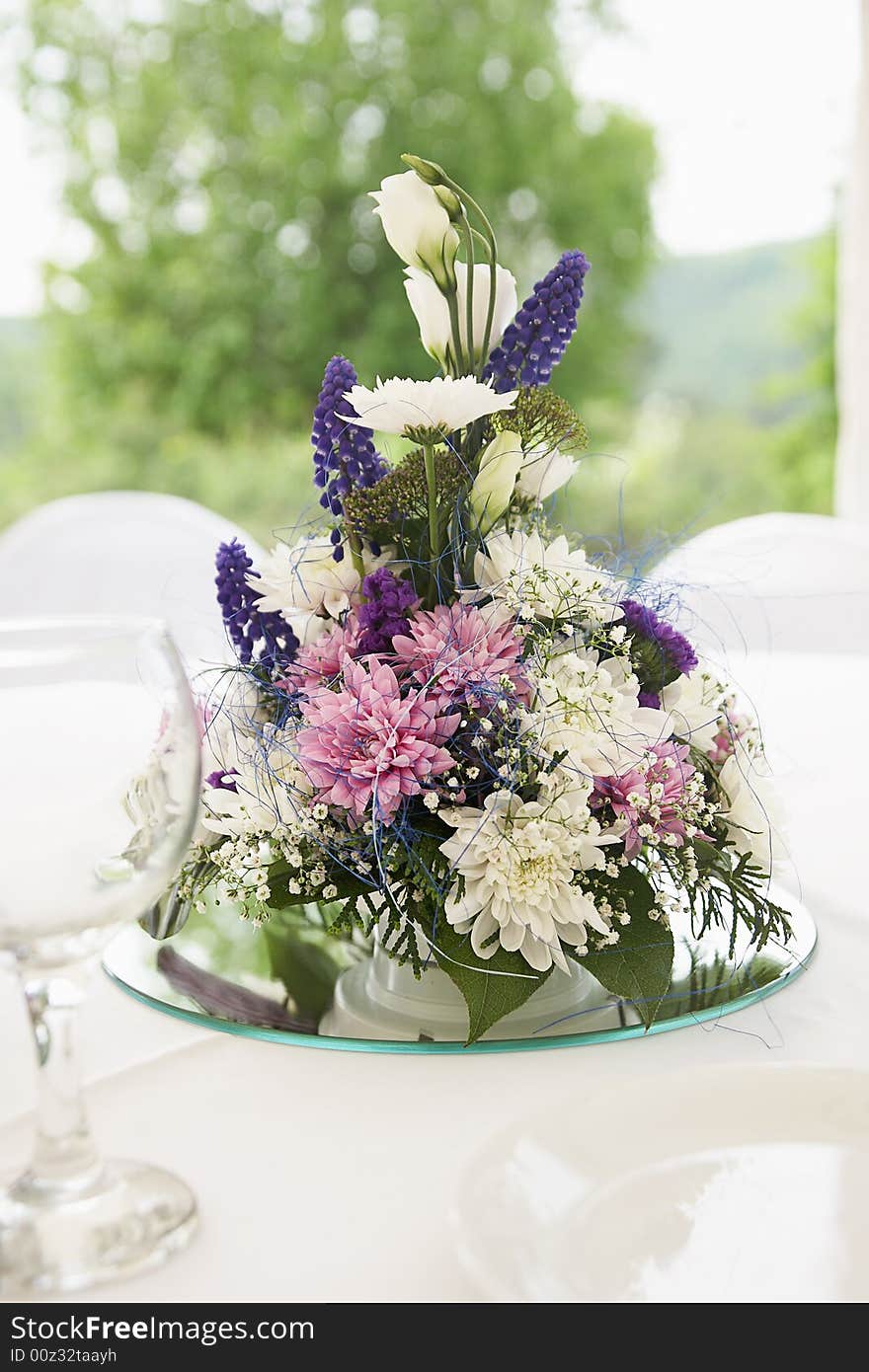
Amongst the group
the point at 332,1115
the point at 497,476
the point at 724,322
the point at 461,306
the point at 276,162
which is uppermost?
the point at 276,162

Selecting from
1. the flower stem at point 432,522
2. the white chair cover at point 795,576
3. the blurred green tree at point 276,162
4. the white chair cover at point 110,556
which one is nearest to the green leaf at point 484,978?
the flower stem at point 432,522

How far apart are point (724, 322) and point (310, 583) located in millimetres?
10019

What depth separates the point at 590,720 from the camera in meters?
0.77

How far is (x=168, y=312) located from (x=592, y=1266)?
10.2m

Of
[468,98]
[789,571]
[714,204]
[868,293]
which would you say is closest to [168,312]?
[468,98]

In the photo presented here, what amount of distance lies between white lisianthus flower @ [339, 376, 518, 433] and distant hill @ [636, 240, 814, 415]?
9784mm

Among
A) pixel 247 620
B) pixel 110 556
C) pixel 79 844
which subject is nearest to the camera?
pixel 79 844

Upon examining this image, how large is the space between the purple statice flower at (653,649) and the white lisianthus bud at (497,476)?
11 cm

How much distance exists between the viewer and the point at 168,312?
392 inches

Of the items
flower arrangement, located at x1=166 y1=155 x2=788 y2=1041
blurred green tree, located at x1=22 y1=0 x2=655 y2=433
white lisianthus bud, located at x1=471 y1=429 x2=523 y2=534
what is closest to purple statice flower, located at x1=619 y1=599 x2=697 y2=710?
flower arrangement, located at x1=166 y1=155 x2=788 y2=1041

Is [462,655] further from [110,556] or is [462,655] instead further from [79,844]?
[110,556]

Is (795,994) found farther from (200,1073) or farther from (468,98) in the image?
(468,98)

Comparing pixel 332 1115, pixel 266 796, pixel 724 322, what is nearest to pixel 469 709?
pixel 266 796

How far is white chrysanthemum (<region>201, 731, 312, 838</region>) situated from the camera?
0.79m
